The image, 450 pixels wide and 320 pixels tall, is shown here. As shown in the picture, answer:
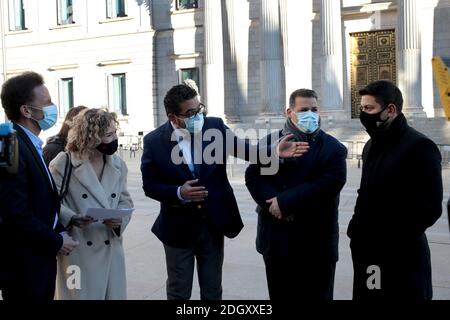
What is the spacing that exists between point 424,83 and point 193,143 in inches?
831

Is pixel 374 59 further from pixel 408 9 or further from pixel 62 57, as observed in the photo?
pixel 62 57

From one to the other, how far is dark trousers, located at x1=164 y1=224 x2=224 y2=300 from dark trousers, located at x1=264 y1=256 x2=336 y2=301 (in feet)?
1.48

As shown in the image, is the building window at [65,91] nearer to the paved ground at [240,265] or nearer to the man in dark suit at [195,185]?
the paved ground at [240,265]

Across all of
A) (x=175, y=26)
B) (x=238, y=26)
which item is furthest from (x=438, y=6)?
(x=175, y=26)

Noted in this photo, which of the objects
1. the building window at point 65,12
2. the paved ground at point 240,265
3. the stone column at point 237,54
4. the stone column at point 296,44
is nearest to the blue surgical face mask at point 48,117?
the paved ground at point 240,265

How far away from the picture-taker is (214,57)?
26344 mm

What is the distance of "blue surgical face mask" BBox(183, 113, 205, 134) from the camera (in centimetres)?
416

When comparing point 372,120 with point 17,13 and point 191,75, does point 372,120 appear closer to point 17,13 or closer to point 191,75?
point 191,75

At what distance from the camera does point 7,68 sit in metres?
35.4

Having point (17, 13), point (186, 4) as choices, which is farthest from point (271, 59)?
point (17, 13)

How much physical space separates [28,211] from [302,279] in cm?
200

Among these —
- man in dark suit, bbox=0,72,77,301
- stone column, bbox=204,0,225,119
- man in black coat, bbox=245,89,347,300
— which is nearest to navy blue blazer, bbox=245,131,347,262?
man in black coat, bbox=245,89,347,300

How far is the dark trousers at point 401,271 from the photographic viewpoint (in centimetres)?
349
